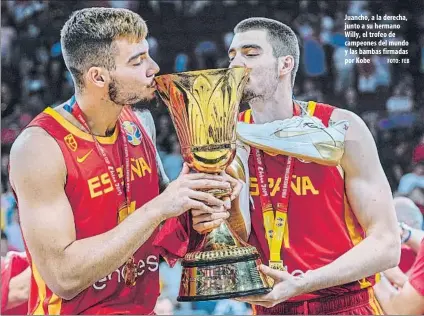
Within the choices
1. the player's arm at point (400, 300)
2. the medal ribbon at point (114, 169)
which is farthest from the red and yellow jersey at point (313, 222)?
the medal ribbon at point (114, 169)

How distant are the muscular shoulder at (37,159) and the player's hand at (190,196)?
0.38 m

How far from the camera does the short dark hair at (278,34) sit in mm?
3186

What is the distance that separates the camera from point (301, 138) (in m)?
3.10

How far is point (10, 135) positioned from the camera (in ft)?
10.7

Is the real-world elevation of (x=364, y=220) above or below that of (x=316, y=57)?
below

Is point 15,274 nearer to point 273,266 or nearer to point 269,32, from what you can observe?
point 273,266

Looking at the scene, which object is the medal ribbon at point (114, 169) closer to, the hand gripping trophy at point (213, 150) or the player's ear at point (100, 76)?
the player's ear at point (100, 76)

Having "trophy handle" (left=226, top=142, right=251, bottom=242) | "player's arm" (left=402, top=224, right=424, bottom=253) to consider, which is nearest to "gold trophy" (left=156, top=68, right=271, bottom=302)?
"trophy handle" (left=226, top=142, right=251, bottom=242)

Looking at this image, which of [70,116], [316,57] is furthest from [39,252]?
[316,57]

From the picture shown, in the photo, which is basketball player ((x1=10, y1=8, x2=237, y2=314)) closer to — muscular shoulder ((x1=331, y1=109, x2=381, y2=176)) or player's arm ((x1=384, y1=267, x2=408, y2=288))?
muscular shoulder ((x1=331, y1=109, x2=381, y2=176))

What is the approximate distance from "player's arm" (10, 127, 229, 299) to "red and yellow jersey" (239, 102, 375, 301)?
0.40m

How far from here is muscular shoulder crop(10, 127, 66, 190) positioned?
9.29 feet

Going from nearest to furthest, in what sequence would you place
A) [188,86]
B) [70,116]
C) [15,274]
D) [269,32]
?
[188,86], [70,116], [269,32], [15,274]

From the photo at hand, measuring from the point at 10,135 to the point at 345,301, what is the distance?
4.85ft
